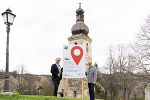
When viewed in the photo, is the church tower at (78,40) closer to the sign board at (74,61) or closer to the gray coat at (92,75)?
the sign board at (74,61)

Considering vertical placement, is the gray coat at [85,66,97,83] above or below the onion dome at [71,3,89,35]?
below

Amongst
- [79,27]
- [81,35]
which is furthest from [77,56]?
[79,27]

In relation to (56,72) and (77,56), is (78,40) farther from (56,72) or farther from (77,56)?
(56,72)

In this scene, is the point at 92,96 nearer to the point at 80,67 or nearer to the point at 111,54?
the point at 80,67

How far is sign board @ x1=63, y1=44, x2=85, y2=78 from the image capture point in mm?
8789

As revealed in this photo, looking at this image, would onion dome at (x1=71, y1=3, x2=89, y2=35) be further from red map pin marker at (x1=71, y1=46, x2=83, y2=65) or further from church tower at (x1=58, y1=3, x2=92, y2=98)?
red map pin marker at (x1=71, y1=46, x2=83, y2=65)

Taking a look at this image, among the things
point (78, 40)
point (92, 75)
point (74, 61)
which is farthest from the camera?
point (78, 40)

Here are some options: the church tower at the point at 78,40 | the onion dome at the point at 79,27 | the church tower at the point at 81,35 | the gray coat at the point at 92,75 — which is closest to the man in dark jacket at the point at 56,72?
the gray coat at the point at 92,75

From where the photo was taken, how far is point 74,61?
29.4 ft

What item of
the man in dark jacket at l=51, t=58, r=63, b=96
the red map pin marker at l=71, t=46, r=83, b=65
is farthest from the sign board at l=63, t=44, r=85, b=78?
the man in dark jacket at l=51, t=58, r=63, b=96

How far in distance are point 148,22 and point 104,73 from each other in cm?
2290

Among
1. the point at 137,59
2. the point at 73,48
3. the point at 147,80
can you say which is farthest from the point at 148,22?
the point at 73,48

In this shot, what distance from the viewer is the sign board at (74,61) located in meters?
8.79

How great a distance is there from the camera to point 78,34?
43.5 m
